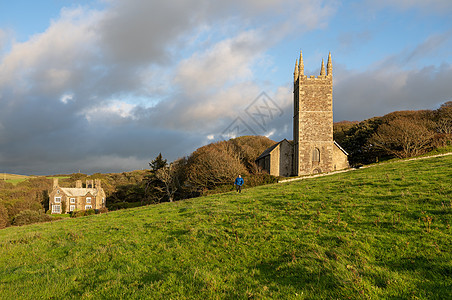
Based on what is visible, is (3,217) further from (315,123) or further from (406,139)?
(406,139)

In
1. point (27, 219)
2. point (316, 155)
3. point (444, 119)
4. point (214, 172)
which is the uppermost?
point (444, 119)

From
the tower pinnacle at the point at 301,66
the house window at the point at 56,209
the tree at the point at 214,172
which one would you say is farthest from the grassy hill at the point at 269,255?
the house window at the point at 56,209

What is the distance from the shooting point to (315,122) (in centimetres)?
4469

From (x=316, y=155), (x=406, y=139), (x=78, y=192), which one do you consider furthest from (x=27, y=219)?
(x=406, y=139)

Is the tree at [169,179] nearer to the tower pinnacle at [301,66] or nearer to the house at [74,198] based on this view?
the house at [74,198]

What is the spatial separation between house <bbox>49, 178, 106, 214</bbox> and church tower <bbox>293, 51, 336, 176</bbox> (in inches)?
1944

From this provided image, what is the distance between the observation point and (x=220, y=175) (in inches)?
1698

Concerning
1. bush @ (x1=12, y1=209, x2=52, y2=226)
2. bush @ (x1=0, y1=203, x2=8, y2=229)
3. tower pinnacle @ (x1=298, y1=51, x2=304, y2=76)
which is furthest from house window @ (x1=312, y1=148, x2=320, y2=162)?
bush @ (x1=0, y1=203, x2=8, y2=229)

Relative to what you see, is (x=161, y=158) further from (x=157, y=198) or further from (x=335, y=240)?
(x=335, y=240)

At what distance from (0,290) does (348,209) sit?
37.5 feet

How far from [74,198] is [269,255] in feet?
226

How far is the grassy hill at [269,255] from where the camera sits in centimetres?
575

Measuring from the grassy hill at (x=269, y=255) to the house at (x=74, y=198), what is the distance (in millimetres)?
57746

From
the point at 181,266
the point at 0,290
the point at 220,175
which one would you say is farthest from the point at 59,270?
the point at 220,175
